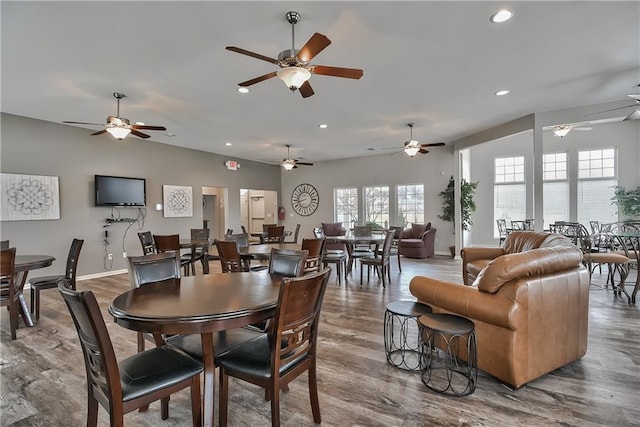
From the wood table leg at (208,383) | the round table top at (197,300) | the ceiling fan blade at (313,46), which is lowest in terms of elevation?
the wood table leg at (208,383)

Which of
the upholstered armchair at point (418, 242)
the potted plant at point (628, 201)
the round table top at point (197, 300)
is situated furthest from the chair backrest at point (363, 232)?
the potted plant at point (628, 201)

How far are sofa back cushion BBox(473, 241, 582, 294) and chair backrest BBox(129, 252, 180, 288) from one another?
231 centimetres

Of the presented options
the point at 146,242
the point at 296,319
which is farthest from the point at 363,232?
the point at 296,319

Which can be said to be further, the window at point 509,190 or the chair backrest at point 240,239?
the window at point 509,190

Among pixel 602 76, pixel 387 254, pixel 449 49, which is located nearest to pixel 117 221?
pixel 387 254

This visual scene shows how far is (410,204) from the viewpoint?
9.27 meters

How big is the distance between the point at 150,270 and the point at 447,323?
2.17 meters

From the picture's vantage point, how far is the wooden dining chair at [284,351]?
1.58 metres

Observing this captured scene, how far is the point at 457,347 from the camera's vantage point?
2512 millimetres

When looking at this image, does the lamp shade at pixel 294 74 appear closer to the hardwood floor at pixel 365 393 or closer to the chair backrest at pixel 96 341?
the chair backrest at pixel 96 341

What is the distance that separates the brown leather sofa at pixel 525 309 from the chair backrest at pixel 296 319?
3.87ft

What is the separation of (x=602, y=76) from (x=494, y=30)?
2.22m

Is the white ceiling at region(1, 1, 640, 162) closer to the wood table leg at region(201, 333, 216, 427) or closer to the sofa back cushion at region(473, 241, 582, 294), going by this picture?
the sofa back cushion at region(473, 241, 582, 294)

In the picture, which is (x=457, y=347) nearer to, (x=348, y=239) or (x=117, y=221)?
(x=348, y=239)
